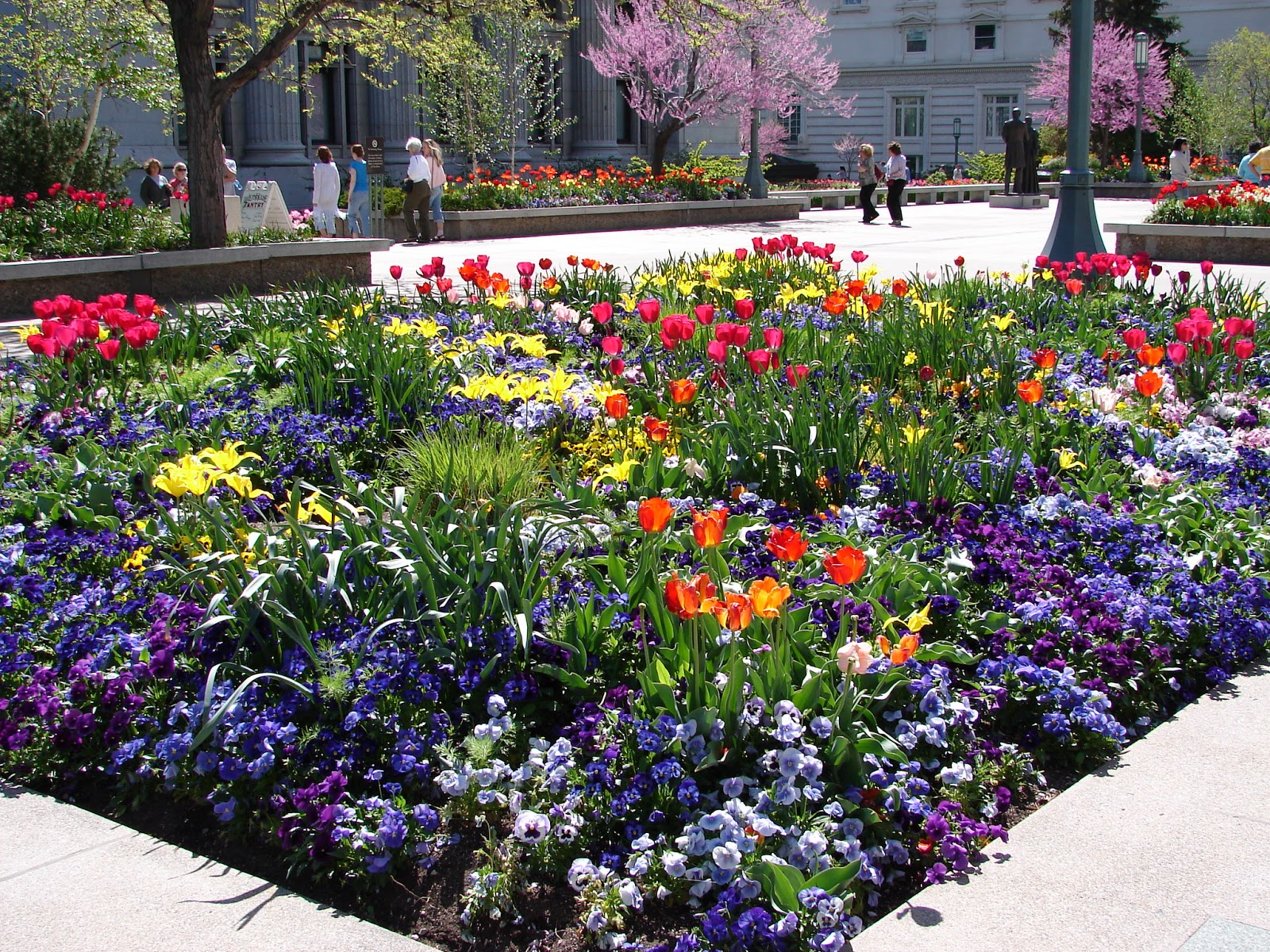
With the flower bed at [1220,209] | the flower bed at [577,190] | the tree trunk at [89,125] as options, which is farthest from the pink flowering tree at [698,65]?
the tree trunk at [89,125]

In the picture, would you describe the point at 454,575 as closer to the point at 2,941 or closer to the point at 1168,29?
the point at 2,941

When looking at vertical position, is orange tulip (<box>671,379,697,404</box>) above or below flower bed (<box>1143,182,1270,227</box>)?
below

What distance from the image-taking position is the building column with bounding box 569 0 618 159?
39.2m

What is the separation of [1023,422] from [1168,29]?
53.4 m

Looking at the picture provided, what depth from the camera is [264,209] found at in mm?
16734

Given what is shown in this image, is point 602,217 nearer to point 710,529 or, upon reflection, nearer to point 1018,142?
point 1018,142

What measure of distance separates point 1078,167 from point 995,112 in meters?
49.5

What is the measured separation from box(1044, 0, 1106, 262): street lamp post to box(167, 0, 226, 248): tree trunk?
9002 mm

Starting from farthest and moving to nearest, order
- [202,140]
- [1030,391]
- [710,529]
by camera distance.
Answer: [202,140] < [1030,391] < [710,529]

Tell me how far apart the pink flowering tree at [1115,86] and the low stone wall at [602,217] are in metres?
23.1

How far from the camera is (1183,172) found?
1280 inches

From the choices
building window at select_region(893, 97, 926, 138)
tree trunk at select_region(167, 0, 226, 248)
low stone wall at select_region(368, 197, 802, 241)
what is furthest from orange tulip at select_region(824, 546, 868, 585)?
building window at select_region(893, 97, 926, 138)

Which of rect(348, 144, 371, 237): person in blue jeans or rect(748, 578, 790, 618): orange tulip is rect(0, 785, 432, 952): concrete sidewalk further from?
rect(348, 144, 371, 237): person in blue jeans

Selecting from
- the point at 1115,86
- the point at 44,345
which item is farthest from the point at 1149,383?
the point at 1115,86
